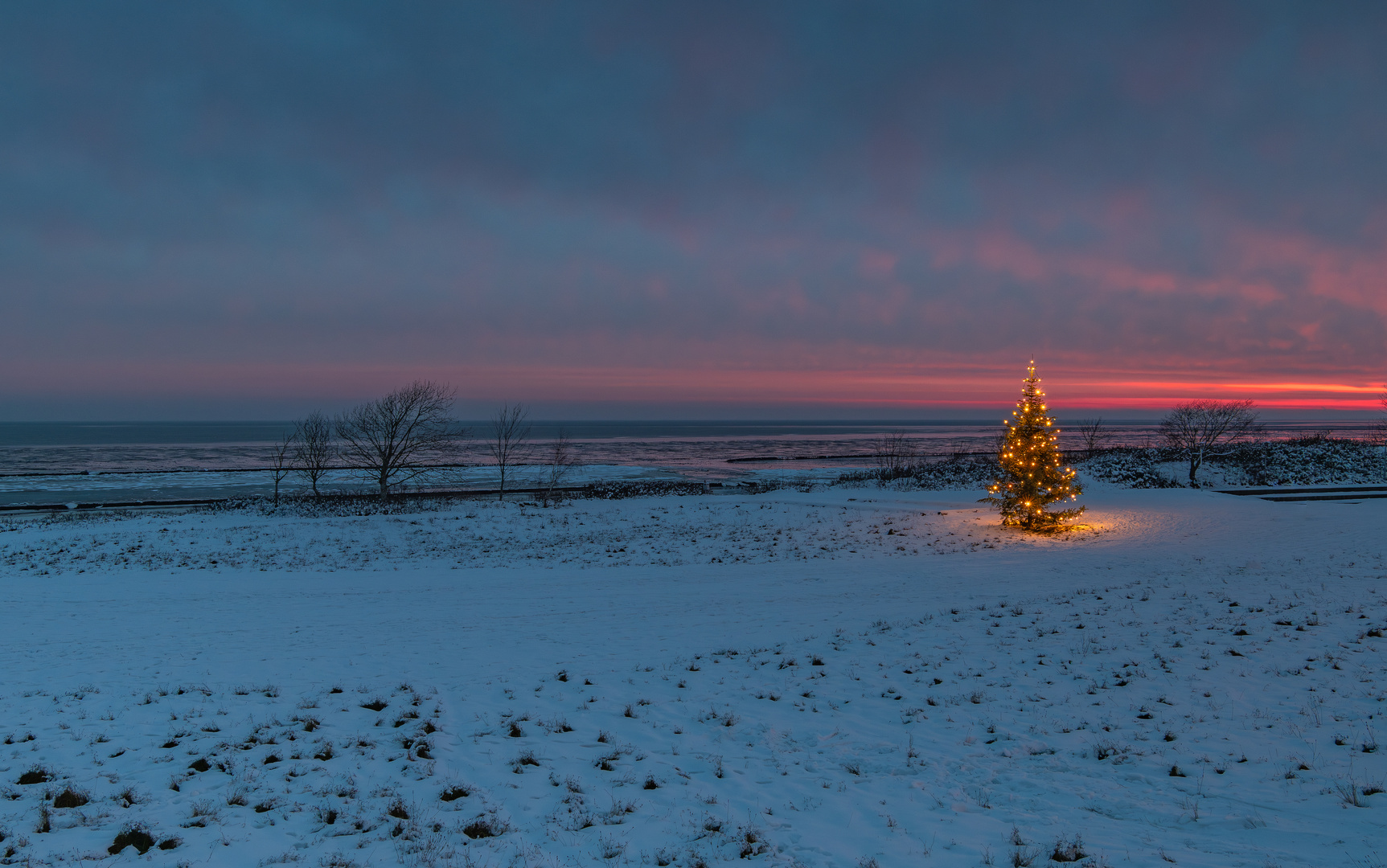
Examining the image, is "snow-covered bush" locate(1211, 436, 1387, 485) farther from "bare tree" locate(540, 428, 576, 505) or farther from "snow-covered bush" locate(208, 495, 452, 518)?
"snow-covered bush" locate(208, 495, 452, 518)

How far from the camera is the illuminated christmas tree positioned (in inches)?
919

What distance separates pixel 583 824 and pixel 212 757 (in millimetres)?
4330

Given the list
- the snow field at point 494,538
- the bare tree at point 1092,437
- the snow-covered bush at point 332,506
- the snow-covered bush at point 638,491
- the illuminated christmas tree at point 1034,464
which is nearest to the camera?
the snow field at point 494,538

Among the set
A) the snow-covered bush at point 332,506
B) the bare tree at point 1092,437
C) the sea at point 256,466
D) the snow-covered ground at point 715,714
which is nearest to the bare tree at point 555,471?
the sea at point 256,466

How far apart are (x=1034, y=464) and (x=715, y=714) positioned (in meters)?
19.8

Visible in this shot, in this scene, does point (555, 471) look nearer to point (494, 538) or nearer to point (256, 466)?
Answer: point (494, 538)

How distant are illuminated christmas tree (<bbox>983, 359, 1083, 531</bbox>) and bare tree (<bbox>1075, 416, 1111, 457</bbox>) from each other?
30829 mm

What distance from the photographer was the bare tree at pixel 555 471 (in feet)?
141

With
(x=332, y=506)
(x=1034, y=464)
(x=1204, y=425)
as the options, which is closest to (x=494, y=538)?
(x=332, y=506)

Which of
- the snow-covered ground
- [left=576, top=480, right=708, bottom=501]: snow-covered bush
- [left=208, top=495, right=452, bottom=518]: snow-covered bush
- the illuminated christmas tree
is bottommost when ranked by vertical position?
[left=576, top=480, right=708, bottom=501]: snow-covered bush

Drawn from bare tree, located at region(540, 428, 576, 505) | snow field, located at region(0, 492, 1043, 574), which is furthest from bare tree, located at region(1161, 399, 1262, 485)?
bare tree, located at region(540, 428, 576, 505)

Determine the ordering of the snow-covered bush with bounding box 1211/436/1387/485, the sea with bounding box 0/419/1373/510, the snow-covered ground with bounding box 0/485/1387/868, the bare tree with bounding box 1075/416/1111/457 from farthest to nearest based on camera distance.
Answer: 1. the bare tree with bounding box 1075/416/1111/457
2. the sea with bounding box 0/419/1373/510
3. the snow-covered bush with bounding box 1211/436/1387/485
4. the snow-covered ground with bounding box 0/485/1387/868

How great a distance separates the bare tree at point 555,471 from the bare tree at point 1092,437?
40.5 meters

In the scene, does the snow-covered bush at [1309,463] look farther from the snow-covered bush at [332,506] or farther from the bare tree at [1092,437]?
the snow-covered bush at [332,506]
